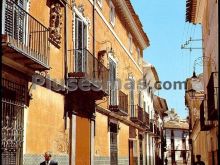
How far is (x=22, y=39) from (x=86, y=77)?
315 cm

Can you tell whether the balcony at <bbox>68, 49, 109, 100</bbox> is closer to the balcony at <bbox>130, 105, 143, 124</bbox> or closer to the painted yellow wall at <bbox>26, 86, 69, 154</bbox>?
the painted yellow wall at <bbox>26, 86, 69, 154</bbox>

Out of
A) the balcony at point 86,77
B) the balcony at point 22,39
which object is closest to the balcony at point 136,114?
the balcony at point 86,77

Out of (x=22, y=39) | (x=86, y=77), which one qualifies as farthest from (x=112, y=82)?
(x=22, y=39)

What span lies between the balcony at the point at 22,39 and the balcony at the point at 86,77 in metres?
2.22

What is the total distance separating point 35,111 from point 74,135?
2.90 meters

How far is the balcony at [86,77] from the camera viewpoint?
11461 millimetres

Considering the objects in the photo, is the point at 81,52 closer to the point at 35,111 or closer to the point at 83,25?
the point at 83,25

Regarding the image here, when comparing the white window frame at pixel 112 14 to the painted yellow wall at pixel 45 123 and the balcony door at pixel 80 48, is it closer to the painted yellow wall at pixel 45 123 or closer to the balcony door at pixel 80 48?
the balcony door at pixel 80 48

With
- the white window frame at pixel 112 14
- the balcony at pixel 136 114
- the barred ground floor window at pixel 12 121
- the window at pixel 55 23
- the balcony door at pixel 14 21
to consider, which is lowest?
the barred ground floor window at pixel 12 121

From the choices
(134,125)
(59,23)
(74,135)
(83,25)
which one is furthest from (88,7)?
(134,125)

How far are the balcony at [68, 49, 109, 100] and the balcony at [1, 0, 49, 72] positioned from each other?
2215mm

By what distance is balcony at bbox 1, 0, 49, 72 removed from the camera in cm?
734

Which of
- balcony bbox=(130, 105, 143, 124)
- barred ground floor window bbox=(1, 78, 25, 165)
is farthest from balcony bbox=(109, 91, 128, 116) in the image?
barred ground floor window bbox=(1, 78, 25, 165)

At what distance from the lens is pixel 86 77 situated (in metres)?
11.4
